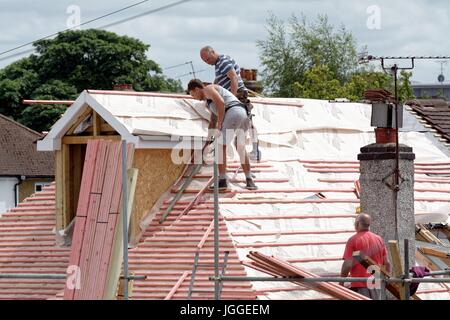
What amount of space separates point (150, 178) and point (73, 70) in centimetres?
4308

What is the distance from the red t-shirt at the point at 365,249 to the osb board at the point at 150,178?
14.6 feet

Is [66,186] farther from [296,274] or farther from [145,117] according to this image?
[296,274]

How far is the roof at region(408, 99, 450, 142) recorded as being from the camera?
23.0 meters

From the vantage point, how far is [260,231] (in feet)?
58.4

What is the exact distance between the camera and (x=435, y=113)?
24.0 meters

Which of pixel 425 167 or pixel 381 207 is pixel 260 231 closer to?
pixel 381 207

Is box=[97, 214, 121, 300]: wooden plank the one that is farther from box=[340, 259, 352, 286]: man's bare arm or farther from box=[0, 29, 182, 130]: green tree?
box=[0, 29, 182, 130]: green tree

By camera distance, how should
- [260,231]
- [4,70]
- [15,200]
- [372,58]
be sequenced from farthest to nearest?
[4,70] → [15,200] → [260,231] → [372,58]

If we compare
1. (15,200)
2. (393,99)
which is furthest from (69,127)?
(15,200)

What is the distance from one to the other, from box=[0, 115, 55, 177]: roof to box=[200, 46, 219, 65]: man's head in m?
35.6

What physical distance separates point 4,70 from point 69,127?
46.4 meters

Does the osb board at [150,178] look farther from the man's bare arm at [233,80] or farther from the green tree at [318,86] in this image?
the green tree at [318,86]

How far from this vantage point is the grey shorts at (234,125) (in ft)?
59.4
